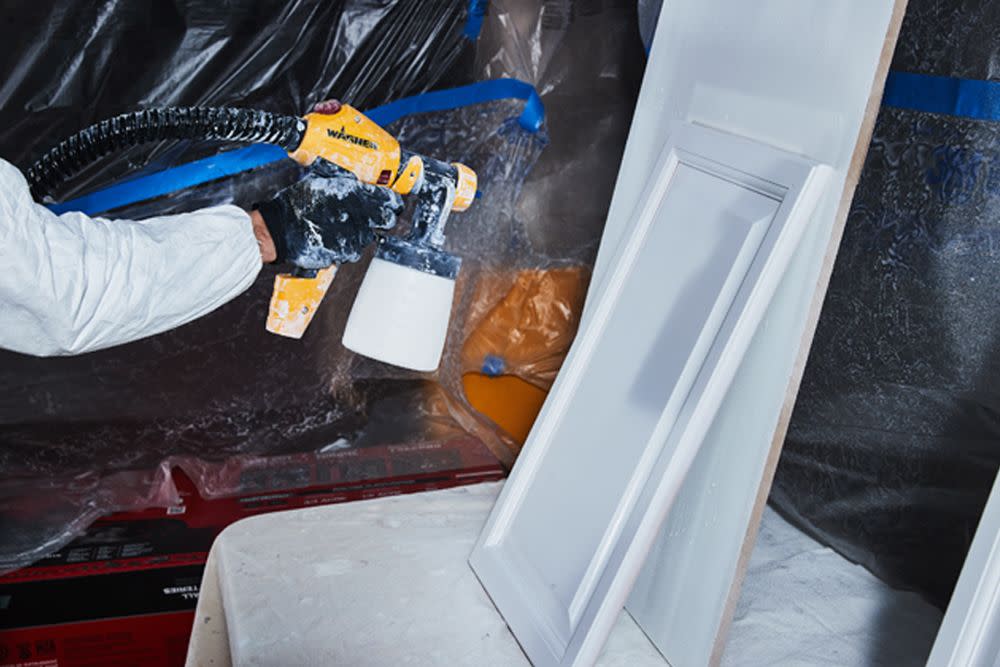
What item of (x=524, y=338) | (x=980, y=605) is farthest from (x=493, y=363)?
(x=980, y=605)

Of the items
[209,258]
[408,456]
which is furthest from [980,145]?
[408,456]

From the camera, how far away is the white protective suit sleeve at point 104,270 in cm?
107

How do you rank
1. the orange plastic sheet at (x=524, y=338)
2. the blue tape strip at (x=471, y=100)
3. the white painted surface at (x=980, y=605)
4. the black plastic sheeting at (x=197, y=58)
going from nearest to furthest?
1. the white painted surface at (x=980, y=605)
2. the black plastic sheeting at (x=197, y=58)
3. the blue tape strip at (x=471, y=100)
4. the orange plastic sheet at (x=524, y=338)

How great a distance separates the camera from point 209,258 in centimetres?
122

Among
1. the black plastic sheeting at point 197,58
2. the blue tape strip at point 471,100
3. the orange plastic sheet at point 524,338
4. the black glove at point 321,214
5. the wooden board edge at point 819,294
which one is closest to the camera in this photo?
the wooden board edge at point 819,294

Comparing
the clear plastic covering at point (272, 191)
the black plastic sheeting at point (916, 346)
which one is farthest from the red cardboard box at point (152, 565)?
the black plastic sheeting at point (916, 346)

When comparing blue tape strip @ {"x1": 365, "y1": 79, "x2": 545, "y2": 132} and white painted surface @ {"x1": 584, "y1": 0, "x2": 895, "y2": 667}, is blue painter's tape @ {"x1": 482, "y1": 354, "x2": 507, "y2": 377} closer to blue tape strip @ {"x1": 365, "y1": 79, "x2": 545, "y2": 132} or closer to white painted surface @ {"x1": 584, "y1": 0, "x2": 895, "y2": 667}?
blue tape strip @ {"x1": 365, "y1": 79, "x2": 545, "y2": 132}

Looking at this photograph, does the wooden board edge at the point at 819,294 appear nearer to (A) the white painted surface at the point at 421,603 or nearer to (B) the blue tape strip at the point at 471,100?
(A) the white painted surface at the point at 421,603

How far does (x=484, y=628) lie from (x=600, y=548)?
0.82ft

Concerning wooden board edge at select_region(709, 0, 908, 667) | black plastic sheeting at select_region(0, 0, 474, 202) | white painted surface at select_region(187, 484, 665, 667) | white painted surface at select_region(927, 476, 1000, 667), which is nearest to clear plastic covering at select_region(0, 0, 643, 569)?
black plastic sheeting at select_region(0, 0, 474, 202)

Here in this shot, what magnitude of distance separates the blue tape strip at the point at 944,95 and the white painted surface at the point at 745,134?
0.40 m

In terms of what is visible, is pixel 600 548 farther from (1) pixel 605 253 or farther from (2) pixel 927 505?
(2) pixel 927 505

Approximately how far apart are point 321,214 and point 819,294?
0.63 metres

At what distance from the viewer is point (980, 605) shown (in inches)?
35.1
